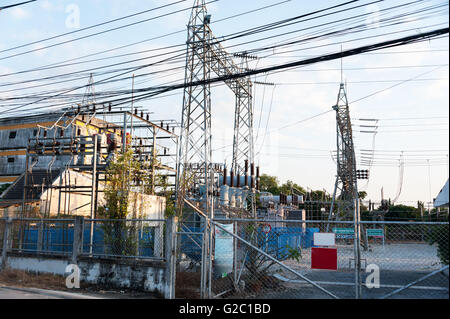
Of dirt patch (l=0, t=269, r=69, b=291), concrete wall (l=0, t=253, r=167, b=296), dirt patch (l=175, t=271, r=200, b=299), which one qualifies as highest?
concrete wall (l=0, t=253, r=167, b=296)

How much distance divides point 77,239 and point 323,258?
24.6 ft

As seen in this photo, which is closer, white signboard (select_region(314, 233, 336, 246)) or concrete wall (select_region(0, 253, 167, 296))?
white signboard (select_region(314, 233, 336, 246))

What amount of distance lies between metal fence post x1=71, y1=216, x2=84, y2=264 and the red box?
719 cm

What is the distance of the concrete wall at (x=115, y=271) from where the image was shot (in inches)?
401

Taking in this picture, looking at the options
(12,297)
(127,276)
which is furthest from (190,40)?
(12,297)

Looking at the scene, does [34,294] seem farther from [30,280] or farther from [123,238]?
[123,238]

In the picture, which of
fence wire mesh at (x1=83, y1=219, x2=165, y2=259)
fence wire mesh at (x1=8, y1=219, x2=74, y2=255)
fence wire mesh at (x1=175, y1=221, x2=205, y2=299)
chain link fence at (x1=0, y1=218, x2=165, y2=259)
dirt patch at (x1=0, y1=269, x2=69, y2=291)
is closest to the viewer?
fence wire mesh at (x1=175, y1=221, x2=205, y2=299)

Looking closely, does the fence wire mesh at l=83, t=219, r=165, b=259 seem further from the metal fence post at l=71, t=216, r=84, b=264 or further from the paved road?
the paved road

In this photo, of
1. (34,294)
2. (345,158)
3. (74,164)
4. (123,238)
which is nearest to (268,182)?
(345,158)

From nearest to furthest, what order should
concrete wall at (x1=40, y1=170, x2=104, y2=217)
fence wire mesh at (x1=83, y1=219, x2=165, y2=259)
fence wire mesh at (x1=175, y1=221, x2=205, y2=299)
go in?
fence wire mesh at (x1=175, y1=221, x2=205, y2=299), fence wire mesh at (x1=83, y1=219, x2=165, y2=259), concrete wall at (x1=40, y1=170, x2=104, y2=217)

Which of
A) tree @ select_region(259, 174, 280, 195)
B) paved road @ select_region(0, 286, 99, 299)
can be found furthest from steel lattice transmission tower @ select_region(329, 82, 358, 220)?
tree @ select_region(259, 174, 280, 195)

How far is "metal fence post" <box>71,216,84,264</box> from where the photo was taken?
12.0m
